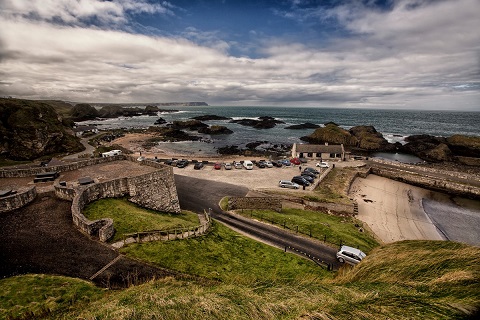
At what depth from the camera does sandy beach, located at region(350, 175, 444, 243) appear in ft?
94.9

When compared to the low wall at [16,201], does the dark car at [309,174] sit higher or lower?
lower

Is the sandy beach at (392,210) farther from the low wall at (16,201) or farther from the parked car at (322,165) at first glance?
the low wall at (16,201)

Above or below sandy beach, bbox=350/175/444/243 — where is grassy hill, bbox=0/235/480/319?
above

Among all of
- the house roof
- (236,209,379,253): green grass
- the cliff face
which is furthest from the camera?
the house roof

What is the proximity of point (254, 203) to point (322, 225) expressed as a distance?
8.44 meters

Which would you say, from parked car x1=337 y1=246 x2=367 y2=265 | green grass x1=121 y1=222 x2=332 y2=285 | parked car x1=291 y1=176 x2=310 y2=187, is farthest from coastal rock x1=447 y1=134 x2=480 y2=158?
green grass x1=121 y1=222 x2=332 y2=285

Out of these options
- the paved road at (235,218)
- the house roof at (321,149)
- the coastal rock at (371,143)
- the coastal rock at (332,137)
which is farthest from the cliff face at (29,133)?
the coastal rock at (371,143)

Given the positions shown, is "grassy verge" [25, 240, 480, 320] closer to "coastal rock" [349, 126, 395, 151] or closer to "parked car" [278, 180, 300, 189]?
"parked car" [278, 180, 300, 189]

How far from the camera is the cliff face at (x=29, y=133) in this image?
52125mm

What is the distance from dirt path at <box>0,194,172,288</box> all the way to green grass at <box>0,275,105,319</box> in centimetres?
69

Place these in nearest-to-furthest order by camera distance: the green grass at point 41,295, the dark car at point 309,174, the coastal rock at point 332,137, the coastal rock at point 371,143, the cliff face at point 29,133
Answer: the green grass at point 41,295
the dark car at point 309,174
the cliff face at point 29,133
the coastal rock at point 371,143
the coastal rock at point 332,137

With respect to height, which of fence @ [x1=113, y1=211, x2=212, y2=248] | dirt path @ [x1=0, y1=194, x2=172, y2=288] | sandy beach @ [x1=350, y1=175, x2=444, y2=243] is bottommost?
sandy beach @ [x1=350, y1=175, x2=444, y2=243]

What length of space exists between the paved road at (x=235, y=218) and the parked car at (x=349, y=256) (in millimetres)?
651

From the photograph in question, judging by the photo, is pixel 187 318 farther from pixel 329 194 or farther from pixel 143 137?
pixel 143 137
